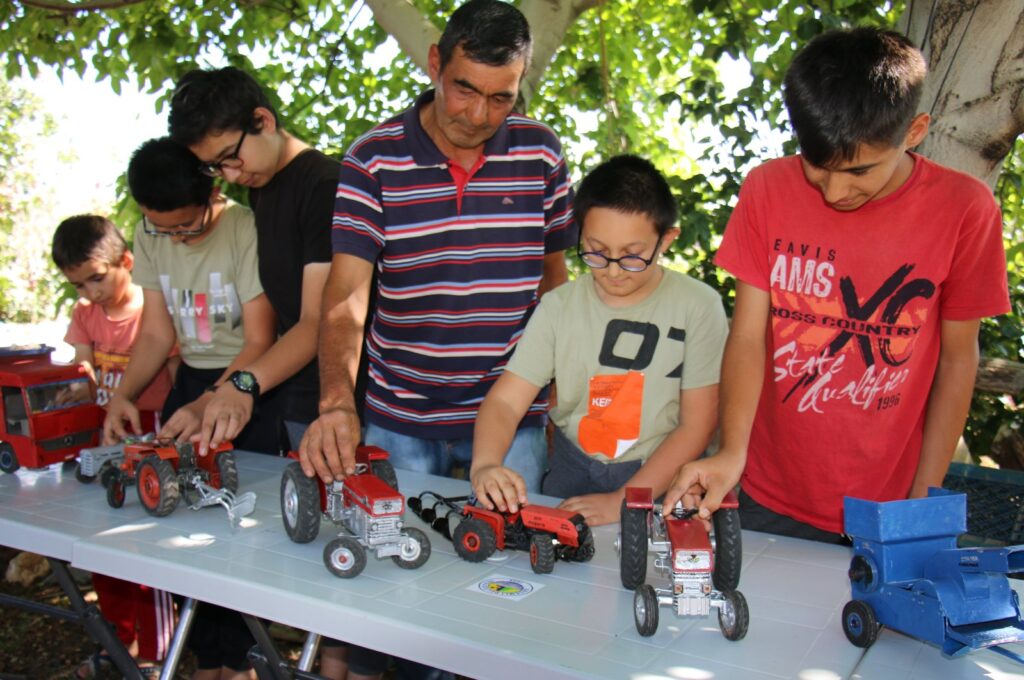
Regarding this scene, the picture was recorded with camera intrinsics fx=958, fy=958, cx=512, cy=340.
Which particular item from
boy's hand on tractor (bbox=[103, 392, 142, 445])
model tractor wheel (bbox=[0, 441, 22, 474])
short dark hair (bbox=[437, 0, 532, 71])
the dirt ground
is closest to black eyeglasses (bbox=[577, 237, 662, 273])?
short dark hair (bbox=[437, 0, 532, 71])

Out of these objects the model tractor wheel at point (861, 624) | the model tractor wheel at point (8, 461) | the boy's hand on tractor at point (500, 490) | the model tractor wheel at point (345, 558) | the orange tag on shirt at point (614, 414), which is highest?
the orange tag on shirt at point (614, 414)

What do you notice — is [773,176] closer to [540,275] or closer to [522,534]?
[540,275]

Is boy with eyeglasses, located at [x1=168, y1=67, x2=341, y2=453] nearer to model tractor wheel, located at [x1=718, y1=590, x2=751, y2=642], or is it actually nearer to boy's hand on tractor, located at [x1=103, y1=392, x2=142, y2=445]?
boy's hand on tractor, located at [x1=103, y1=392, x2=142, y2=445]

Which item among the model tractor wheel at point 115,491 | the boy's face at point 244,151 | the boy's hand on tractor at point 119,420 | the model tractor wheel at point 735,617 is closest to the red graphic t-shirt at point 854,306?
the model tractor wheel at point 735,617

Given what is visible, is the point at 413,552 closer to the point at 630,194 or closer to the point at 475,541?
the point at 475,541

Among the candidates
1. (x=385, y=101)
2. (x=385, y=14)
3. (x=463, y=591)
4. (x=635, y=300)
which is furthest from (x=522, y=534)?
(x=385, y=101)

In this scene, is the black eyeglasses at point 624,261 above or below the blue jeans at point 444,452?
above

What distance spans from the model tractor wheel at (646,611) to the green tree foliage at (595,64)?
7.66ft

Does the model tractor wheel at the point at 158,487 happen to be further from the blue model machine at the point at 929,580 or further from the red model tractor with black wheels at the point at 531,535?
the blue model machine at the point at 929,580

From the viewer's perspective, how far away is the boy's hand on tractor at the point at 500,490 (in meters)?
2.20

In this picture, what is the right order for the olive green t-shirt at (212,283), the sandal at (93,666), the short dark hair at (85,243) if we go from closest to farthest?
the olive green t-shirt at (212,283) < the sandal at (93,666) < the short dark hair at (85,243)

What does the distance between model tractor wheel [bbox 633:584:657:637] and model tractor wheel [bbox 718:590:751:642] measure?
131 millimetres

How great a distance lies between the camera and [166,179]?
3217 millimetres

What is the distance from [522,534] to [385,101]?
4303 mm
